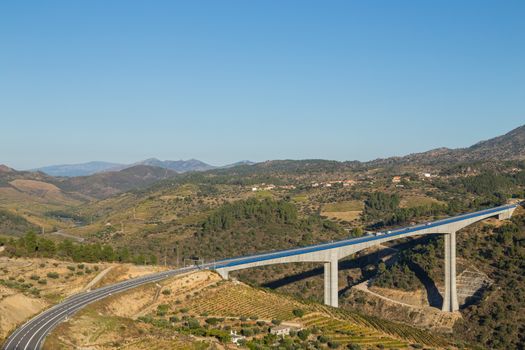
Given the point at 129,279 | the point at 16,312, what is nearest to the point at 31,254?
the point at 129,279

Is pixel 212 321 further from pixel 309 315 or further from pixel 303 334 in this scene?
pixel 309 315

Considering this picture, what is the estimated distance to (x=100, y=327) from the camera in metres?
48.9

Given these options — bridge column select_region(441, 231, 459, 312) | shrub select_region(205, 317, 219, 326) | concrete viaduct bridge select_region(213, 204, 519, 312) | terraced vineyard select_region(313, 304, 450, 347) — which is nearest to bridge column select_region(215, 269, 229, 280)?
concrete viaduct bridge select_region(213, 204, 519, 312)

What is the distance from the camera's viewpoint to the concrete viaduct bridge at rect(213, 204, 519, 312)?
80.9m

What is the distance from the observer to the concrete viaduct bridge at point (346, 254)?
266 feet

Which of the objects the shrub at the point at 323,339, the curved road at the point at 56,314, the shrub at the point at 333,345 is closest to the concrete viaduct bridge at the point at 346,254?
the curved road at the point at 56,314

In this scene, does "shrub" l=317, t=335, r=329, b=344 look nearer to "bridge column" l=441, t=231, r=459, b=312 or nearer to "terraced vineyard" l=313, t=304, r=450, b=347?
"terraced vineyard" l=313, t=304, r=450, b=347

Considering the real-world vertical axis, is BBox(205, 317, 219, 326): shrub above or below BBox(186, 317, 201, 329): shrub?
below

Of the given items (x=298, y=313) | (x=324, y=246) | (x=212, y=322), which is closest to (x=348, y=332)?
(x=298, y=313)

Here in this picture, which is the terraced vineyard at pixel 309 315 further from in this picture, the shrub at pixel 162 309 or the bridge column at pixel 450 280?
the bridge column at pixel 450 280

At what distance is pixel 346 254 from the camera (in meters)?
89.0

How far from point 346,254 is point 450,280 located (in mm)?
22969

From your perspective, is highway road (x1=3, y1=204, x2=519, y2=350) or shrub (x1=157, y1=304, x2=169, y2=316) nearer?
highway road (x1=3, y1=204, x2=519, y2=350)

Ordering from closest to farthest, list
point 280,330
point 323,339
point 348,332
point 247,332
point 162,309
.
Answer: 1. point 247,332
2. point 323,339
3. point 280,330
4. point 348,332
5. point 162,309
